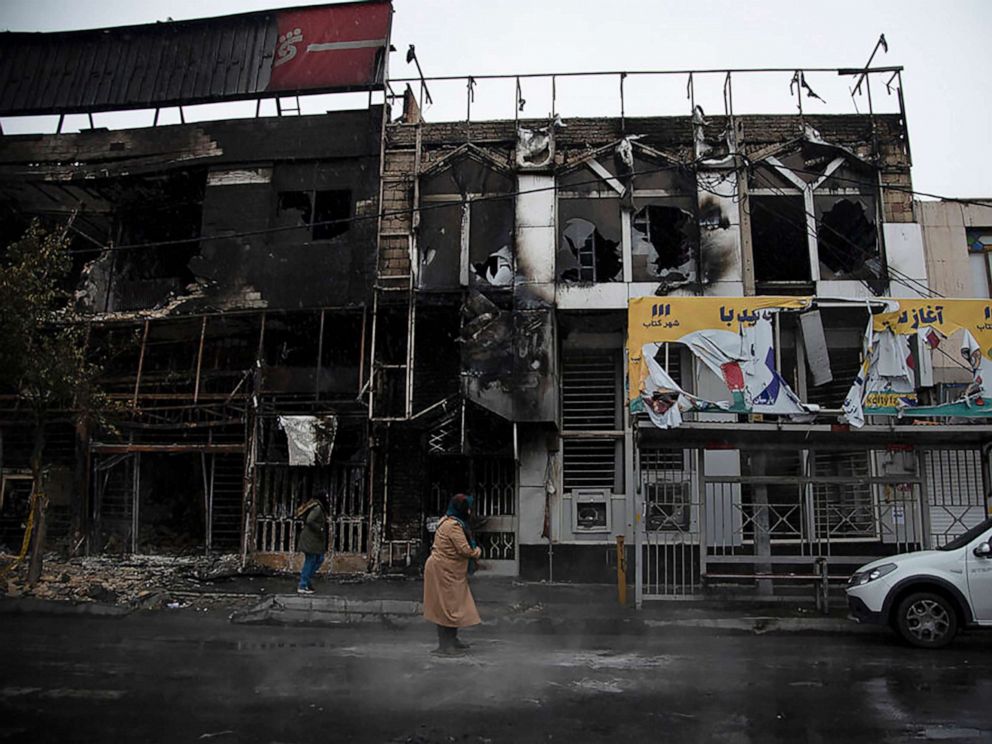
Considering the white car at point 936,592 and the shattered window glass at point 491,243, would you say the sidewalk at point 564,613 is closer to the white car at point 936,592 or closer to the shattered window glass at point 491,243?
the white car at point 936,592

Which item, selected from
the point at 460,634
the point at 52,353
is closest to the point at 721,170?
the point at 460,634

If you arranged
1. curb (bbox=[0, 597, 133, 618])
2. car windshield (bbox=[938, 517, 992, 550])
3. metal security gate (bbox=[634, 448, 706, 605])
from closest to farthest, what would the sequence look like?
car windshield (bbox=[938, 517, 992, 550]) < curb (bbox=[0, 597, 133, 618]) < metal security gate (bbox=[634, 448, 706, 605])

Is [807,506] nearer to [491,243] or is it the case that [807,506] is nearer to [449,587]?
[491,243]

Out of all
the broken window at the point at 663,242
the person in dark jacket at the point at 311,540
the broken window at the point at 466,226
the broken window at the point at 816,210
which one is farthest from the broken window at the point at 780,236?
the person in dark jacket at the point at 311,540

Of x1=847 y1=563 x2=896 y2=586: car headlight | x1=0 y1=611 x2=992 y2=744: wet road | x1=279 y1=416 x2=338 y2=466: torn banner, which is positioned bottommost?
x1=0 y1=611 x2=992 y2=744: wet road

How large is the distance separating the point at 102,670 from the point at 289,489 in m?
7.91

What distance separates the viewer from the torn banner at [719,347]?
11.7 meters

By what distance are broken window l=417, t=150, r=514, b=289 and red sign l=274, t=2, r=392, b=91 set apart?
270cm

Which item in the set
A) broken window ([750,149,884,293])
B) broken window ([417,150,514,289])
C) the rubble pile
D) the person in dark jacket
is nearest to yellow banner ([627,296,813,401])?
broken window ([417,150,514,289])

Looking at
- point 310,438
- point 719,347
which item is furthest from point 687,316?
point 310,438

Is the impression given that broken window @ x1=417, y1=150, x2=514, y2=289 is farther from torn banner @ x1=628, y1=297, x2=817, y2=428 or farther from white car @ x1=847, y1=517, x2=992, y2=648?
white car @ x1=847, y1=517, x2=992, y2=648

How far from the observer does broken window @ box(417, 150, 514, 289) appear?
1566cm

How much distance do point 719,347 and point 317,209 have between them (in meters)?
8.87

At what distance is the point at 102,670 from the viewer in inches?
298
